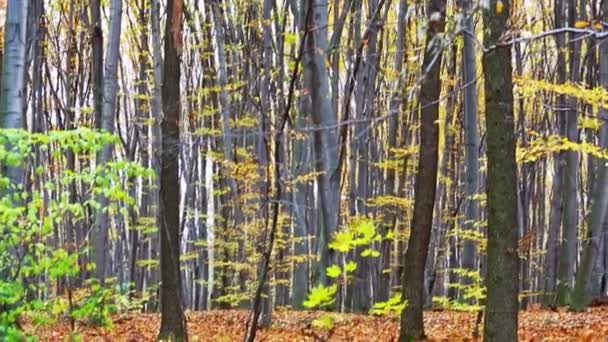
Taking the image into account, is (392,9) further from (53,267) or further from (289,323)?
(53,267)

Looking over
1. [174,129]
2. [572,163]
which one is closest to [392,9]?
[572,163]

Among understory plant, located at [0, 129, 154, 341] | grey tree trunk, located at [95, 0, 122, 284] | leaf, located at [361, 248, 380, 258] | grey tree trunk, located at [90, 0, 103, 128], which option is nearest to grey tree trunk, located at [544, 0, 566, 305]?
grey tree trunk, located at [95, 0, 122, 284]

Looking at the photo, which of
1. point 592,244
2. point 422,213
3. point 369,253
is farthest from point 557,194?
point 369,253

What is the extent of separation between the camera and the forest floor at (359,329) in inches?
347

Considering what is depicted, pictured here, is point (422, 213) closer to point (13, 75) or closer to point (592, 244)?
point (13, 75)

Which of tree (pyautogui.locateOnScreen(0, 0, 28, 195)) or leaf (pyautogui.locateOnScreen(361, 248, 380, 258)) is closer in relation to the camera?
leaf (pyautogui.locateOnScreen(361, 248, 380, 258))

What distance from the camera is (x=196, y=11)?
19469 millimetres

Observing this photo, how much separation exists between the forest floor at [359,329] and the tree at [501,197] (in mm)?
2238

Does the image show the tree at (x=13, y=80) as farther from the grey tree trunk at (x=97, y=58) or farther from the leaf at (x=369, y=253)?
the grey tree trunk at (x=97, y=58)

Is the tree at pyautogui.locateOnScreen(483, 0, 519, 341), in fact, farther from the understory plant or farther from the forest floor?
the understory plant

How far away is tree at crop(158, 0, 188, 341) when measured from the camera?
333 inches

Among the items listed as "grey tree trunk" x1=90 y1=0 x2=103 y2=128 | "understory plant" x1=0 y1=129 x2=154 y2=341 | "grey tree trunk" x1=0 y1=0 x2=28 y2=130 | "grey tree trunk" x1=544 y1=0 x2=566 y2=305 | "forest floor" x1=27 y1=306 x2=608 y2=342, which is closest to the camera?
"understory plant" x1=0 y1=129 x2=154 y2=341

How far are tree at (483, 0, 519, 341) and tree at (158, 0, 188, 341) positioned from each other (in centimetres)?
396

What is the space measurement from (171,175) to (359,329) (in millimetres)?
3839
